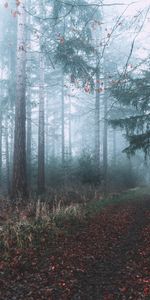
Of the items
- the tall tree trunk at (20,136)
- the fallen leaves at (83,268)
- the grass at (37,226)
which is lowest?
the fallen leaves at (83,268)

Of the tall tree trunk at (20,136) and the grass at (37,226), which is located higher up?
the tall tree trunk at (20,136)

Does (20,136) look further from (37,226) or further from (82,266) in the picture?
(82,266)

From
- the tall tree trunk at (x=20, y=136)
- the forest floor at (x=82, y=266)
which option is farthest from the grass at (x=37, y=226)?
the tall tree trunk at (x=20, y=136)

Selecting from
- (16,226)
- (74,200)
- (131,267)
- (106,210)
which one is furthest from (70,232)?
(74,200)

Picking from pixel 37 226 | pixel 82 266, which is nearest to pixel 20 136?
pixel 37 226

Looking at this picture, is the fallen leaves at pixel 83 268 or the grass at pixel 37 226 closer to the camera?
the fallen leaves at pixel 83 268

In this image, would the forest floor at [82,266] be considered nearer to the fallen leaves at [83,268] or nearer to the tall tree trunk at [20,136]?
the fallen leaves at [83,268]

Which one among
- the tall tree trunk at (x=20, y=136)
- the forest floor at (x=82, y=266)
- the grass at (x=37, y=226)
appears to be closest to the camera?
the forest floor at (x=82, y=266)

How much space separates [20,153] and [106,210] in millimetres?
4292

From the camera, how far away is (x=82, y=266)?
6277 millimetres

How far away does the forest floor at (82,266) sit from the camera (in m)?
5.11

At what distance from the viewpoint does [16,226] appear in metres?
7.62

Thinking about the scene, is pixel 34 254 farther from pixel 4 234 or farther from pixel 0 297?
pixel 0 297

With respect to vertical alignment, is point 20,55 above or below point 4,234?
above
